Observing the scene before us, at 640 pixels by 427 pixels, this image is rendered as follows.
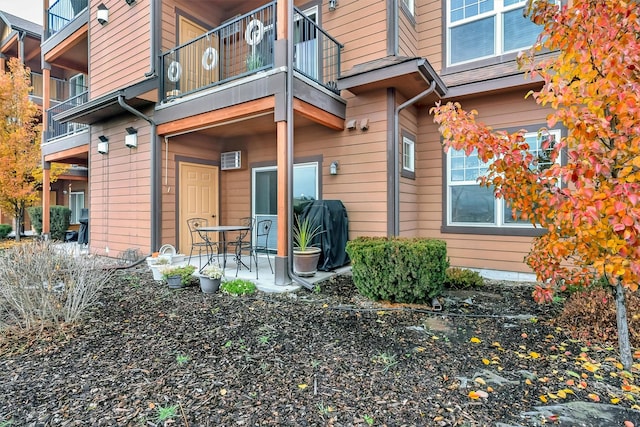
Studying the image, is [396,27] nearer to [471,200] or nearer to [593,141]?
[471,200]

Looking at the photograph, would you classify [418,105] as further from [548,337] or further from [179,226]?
[179,226]

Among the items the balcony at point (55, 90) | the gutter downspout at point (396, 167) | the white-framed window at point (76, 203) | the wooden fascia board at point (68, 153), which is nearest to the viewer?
the gutter downspout at point (396, 167)

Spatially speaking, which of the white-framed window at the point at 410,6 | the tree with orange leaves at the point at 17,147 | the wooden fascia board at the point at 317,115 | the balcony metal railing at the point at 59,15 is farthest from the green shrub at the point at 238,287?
the balcony metal railing at the point at 59,15

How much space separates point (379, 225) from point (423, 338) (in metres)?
2.64

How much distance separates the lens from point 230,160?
7410 mm

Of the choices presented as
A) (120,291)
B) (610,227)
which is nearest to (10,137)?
(120,291)

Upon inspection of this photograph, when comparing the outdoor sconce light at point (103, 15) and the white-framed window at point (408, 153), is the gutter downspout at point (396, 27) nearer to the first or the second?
the white-framed window at point (408, 153)

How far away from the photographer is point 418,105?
6.14 meters

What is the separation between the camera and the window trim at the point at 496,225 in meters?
5.18

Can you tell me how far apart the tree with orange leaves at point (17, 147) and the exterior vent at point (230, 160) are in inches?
285

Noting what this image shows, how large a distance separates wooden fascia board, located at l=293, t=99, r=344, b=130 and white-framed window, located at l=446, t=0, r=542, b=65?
2.33 metres

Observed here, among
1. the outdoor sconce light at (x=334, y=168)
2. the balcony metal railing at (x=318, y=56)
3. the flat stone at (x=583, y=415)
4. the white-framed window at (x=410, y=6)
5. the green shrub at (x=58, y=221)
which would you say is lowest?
the flat stone at (x=583, y=415)

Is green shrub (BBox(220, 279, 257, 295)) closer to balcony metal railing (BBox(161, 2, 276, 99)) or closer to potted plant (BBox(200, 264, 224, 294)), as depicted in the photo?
potted plant (BBox(200, 264, 224, 294))

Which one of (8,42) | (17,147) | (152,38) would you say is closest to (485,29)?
(152,38)
